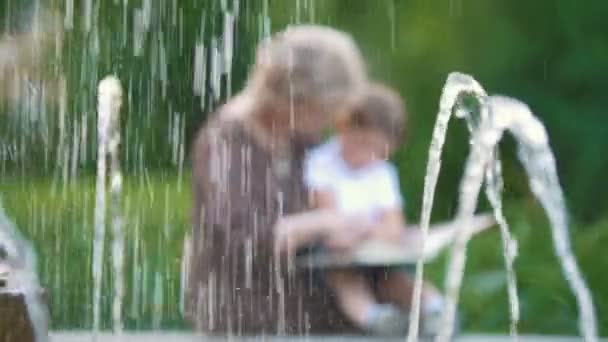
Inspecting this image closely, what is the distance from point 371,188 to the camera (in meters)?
2.95

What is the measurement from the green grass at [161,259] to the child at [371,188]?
1.54m

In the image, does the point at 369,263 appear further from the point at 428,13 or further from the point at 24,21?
the point at 24,21

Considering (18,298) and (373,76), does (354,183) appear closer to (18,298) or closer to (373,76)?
(18,298)

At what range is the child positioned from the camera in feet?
9.08

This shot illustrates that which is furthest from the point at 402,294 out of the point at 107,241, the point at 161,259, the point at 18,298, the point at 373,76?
the point at 107,241

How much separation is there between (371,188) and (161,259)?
2.07m

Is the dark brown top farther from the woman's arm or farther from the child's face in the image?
the child's face

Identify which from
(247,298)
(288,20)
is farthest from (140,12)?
(247,298)

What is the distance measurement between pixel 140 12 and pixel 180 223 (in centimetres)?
106

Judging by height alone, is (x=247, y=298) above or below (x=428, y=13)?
below

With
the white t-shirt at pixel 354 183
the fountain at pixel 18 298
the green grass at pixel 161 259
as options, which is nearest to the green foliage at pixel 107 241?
the green grass at pixel 161 259

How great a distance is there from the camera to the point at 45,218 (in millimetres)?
5141

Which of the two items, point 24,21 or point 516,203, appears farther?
point 24,21

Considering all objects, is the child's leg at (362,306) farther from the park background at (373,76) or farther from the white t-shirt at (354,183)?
the park background at (373,76)
